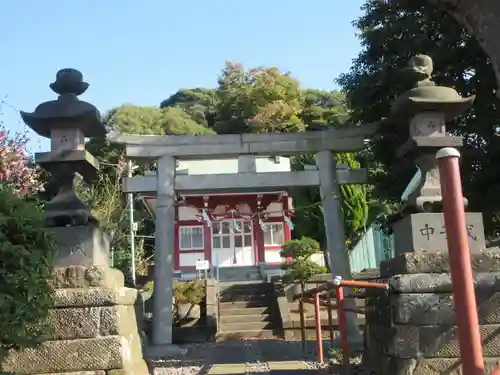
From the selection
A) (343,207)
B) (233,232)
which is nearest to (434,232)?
(343,207)

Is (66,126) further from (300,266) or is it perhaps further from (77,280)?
(300,266)

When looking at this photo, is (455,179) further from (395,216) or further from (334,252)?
(334,252)

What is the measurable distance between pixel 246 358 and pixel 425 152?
4.70 metres

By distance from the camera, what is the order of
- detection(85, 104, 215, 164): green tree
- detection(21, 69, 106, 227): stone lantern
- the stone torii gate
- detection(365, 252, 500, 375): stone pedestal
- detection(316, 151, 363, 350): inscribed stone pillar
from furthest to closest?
detection(85, 104, 215, 164): green tree → detection(316, 151, 363, 350): inscribed stone pillar → the stone torii gate → detection(21, 69, 106, 227): stone lantern → detection(365, 252, 500, 375): stone pedestal

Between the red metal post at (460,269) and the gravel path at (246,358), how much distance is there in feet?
13.5

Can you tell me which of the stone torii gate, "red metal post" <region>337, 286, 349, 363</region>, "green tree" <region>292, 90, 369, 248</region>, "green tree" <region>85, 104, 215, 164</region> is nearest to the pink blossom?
the stone torii gate

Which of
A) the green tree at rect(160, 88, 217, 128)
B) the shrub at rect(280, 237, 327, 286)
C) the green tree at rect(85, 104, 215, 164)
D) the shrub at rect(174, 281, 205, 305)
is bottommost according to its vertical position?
the shrub at rect(174, 281, 205, 305)

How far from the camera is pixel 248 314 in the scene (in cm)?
1500

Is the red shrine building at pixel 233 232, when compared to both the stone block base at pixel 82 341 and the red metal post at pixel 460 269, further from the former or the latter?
the red metal post at pixel 460 269

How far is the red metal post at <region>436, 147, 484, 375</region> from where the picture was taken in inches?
92.8

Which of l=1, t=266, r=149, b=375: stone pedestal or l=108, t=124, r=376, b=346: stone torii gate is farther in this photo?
l=108, t=124, r=376, b=346: stone torii gate

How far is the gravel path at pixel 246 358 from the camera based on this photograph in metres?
7.23

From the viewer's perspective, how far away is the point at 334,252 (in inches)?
394

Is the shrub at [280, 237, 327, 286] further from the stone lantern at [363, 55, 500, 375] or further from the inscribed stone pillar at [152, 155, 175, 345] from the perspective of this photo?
the stone lantern at [363, 55, 500, 375]
